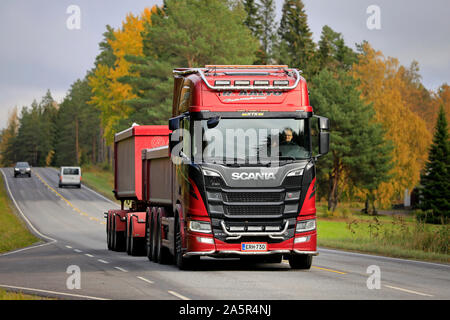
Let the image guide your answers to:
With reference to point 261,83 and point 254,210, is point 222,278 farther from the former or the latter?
point 261,83

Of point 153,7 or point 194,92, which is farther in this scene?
point 153,7

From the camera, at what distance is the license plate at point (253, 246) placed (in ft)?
54.4

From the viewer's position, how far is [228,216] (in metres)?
16.5

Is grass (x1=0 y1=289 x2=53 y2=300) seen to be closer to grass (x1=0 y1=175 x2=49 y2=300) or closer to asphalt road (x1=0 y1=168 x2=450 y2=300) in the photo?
asphalt road (x1=0 y1=168 x2=450 y2=300)

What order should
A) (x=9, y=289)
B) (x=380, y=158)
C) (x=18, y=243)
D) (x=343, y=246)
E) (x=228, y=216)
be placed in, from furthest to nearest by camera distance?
(x=380, y=158), (x=18, y=243), (x=343, y=246), (x=228, y=216), (x=9, y=289)

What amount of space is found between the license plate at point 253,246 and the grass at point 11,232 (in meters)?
17.1

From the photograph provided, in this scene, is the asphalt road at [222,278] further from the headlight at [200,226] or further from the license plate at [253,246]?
the headlight at [200,226]

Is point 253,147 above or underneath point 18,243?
above

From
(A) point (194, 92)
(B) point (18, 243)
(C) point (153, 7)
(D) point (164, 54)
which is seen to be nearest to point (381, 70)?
(D) point (164, 54)

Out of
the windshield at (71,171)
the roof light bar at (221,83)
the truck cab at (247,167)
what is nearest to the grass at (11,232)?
the truck cab at (247,167)

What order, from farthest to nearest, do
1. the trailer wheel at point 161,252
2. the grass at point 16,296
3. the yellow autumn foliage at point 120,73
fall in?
the yellow autumn foliage at point 120,73 < the trailer wheel at point 161,252 < the grass at point 16,296

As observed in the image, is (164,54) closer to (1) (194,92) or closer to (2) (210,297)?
(1) (194,92)

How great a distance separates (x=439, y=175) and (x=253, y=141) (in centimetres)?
4767
